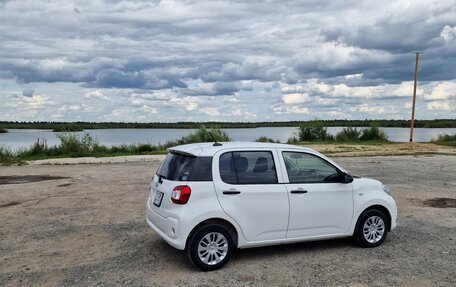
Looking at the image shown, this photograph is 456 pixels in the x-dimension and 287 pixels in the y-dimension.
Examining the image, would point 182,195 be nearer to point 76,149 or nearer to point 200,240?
point 200,240

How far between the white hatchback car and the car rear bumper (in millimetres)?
12

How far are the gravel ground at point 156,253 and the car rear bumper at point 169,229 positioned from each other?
0.38m

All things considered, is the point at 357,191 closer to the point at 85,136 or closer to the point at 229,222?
the point at 229,222

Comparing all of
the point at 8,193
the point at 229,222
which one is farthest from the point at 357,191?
the point at 8,193

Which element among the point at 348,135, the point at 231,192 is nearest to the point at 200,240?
the point at 231,192

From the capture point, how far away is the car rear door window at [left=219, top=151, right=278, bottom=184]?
6.07 meters

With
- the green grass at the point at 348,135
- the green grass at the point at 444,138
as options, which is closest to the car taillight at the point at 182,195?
the green grass at the point at 348,135

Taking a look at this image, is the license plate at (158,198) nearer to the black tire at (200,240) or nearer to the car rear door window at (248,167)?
the black tire at (200,240)

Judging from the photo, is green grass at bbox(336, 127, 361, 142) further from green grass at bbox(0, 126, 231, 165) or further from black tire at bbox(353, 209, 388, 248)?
black tire at bbox(353, 209, 388, 248)

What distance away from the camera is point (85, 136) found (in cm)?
2700

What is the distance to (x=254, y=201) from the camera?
239 inches

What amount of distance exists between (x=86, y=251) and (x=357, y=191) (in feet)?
13.5

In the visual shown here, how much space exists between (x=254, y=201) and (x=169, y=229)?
1169 mm

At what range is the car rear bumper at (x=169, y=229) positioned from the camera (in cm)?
571
